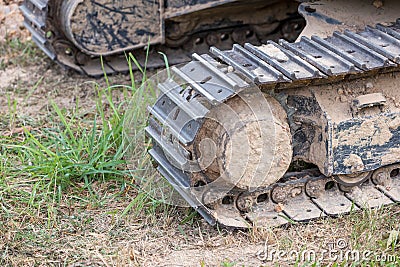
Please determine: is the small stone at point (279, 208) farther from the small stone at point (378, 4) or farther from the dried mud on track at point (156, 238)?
the small stone at point (378, 4)

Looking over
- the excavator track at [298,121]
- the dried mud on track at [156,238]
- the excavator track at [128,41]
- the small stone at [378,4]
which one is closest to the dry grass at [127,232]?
the dried mud on track at [156,238]

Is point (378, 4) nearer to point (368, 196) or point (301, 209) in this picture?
point (368, 196)

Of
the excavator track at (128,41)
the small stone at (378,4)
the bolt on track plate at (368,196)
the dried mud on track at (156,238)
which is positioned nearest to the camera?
the dried mud on track at (156,238)

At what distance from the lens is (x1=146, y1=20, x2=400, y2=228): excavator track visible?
3.83 m

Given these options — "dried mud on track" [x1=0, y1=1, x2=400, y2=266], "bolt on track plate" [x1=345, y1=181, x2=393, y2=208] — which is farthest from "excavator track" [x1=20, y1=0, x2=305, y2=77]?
"bolt on track plate" [x1=345, y1=181, x2=393, y2=208]

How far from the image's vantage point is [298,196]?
413 cm

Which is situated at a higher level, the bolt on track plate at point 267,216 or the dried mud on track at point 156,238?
the bolt on track plate at point 267,216

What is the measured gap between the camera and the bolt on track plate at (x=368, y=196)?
4.10 meters

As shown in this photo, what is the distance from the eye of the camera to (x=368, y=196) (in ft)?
13.7

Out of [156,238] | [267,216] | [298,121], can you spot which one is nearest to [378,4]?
[298,121]

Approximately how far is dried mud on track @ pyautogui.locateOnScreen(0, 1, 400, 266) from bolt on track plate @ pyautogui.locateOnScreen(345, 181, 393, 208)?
6 centimetres

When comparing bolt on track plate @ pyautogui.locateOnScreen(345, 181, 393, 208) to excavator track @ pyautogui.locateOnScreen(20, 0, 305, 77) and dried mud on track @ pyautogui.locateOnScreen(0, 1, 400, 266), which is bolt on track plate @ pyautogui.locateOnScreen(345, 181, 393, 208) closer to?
dried mud on track @ pyautogui.locateOnScreen(0, 1, 400, 266)

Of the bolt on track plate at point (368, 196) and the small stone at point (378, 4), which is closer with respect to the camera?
the bolt on track plate at point (368, 196)

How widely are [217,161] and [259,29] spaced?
2410 millimetres
